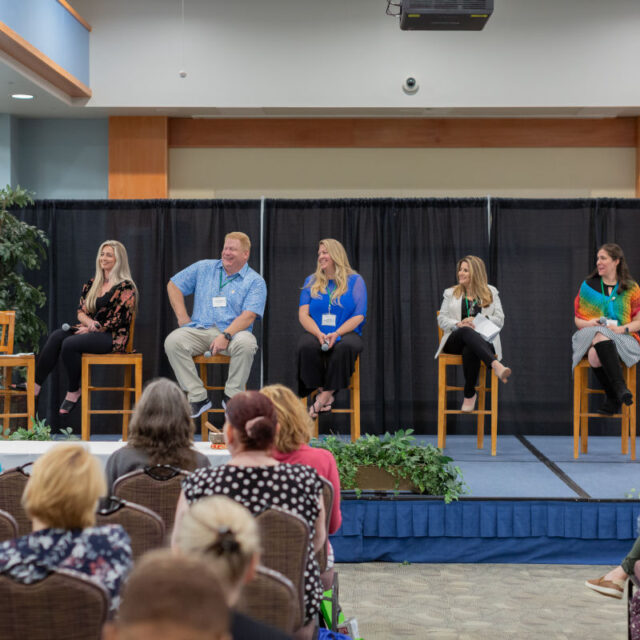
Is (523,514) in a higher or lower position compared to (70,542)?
lower

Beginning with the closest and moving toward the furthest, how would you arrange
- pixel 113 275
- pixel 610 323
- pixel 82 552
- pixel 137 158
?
pixel 82 552 < pixel 610 323 < pixel 113 275 < pixel 137 158

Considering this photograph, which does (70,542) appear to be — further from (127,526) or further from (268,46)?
(268,46)

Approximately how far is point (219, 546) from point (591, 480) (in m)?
3.81

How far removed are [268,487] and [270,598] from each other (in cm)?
57

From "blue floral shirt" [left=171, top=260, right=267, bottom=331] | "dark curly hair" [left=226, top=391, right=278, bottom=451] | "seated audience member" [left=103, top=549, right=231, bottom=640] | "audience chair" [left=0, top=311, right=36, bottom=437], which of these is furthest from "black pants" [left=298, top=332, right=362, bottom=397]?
"seated audience member" [left=103, top=549, right=231, bottom=640]

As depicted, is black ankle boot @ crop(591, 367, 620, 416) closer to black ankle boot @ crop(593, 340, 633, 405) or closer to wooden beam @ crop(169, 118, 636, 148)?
black ankle boot @ crop(593, 340, 633, 405)

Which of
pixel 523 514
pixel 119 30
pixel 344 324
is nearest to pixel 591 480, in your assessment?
pixel 523 514

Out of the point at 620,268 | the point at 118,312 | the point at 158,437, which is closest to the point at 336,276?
the point at 118,312

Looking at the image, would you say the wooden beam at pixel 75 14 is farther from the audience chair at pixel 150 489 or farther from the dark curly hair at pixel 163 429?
the audience chair at pixel 150 489

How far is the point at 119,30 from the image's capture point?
692 cm

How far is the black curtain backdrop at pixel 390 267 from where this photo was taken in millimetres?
6559

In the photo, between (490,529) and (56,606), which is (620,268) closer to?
(490,529)

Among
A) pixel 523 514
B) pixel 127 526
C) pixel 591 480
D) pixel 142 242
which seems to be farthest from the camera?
pixel 142 242

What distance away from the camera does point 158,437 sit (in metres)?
2.86
